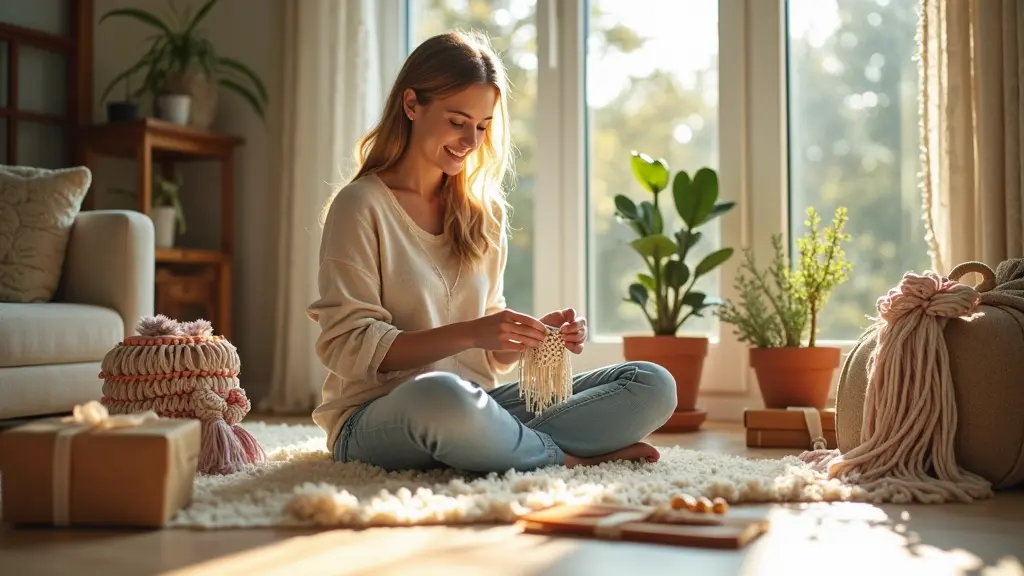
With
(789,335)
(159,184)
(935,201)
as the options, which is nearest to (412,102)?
(789,335)

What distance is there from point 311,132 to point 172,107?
50cm

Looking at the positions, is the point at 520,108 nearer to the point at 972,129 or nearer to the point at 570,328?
the point at 972,129

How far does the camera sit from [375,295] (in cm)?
192

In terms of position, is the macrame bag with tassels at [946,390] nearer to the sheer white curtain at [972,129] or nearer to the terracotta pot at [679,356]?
the sheer white curtain at [972,129]

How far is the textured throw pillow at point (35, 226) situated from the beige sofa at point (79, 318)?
1.9 inches

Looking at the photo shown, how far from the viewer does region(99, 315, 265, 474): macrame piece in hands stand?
1.95 m

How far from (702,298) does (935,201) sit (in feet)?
2.27

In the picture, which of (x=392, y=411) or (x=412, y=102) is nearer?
(x=392, y=411)

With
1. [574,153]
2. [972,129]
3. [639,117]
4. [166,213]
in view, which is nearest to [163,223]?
[166,213]

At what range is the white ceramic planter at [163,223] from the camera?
372cm

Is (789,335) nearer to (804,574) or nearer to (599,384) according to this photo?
(599,384)

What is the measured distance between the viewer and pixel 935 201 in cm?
284

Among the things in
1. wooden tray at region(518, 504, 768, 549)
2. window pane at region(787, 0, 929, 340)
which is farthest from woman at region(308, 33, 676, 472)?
window pane at region(787, 0, 929, 340)

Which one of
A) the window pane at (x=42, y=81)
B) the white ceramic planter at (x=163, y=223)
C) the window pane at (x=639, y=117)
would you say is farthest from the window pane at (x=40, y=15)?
the window pane at (x=639, y=117)
